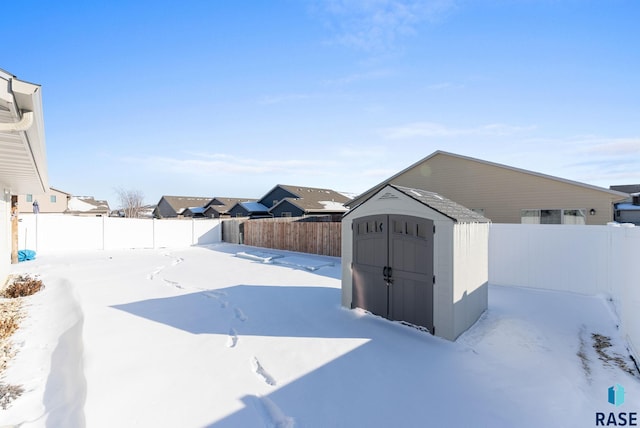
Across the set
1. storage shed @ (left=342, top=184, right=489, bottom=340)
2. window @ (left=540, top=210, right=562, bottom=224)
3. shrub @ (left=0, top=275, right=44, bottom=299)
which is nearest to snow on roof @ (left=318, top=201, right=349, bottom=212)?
window @ (left=540, top=210, right=562, bottom=224)

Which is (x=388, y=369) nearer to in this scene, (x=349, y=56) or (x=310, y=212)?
(x=349, y=56)

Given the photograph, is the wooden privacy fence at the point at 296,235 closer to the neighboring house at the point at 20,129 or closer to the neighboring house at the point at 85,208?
the neighboring house at the point at 20,129

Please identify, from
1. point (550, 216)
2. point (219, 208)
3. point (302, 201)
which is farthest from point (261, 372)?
point (219, 208)

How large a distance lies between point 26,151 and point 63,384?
331 centimetres

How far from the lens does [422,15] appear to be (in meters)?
7.06

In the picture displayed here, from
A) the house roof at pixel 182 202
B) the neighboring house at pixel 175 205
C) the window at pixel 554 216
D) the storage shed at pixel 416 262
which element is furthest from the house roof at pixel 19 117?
the house roof at pixel 182 202

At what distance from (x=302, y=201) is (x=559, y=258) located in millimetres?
23553

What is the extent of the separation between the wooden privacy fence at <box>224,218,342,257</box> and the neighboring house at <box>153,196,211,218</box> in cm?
2882

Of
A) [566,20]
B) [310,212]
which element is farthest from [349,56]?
[310,212]

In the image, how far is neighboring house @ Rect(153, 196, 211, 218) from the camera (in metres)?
44.1

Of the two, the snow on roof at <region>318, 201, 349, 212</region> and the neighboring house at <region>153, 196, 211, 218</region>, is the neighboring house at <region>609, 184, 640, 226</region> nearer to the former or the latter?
the snow on roof at <region>318, 201, 349, 212</region>

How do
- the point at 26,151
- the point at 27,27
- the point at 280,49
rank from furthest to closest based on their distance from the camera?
the point at 280,49
the point at 27,27
the point at 26,151

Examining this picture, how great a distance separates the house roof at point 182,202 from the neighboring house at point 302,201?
1588cm

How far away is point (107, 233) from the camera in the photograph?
1828 centimetres
